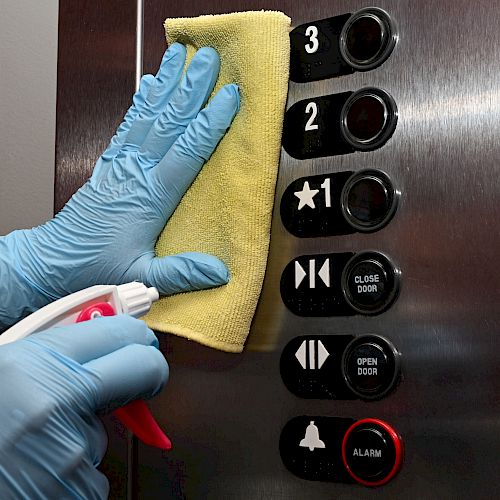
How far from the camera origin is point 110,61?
0.78 m

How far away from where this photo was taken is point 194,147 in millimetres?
684

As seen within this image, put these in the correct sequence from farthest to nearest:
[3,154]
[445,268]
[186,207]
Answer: [3,154], [186,207], [445,268]

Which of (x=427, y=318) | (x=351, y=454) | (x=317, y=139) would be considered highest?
(x=317, y=139)

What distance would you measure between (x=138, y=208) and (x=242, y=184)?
129mm

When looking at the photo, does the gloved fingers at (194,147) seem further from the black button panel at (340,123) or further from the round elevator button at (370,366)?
the round elevator button at (370,366)

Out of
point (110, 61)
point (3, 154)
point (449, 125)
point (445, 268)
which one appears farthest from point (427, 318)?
point (3, 154)

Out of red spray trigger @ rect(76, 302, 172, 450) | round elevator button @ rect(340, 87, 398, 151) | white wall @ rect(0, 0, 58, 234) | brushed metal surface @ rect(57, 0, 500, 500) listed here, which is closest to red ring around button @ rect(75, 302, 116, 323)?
red spray trigger @ rect(76, 302, 172, 450)

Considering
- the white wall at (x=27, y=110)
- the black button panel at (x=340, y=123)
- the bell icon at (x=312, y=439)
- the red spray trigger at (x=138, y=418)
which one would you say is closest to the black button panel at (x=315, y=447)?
the bell icon at (x=312, y=439)

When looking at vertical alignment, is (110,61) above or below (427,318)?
above

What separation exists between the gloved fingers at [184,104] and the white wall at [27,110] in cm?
28

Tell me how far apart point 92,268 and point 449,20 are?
1.33ft

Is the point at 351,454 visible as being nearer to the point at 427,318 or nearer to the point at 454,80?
the point at 427,318

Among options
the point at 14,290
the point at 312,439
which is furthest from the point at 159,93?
the point at 312,439

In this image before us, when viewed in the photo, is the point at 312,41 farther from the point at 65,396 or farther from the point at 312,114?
the point at 65,396
